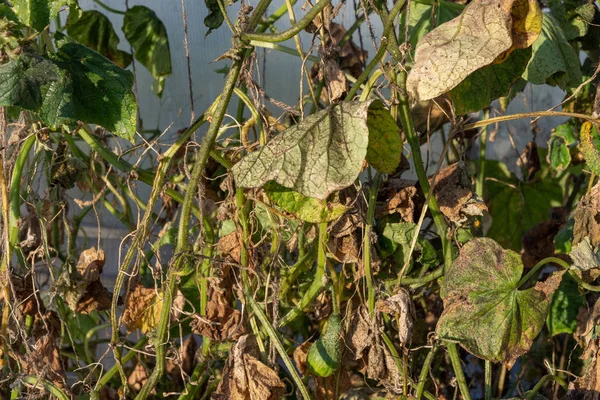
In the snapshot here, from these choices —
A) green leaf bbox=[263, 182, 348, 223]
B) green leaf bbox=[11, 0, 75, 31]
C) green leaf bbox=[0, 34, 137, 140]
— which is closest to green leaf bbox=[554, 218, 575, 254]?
green leaf bbox=[263, 182, 348, 223]

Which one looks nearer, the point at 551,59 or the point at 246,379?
the point at 246,379

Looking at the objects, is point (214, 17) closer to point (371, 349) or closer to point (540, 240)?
point (371, 349)

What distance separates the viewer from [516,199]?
1659 mm

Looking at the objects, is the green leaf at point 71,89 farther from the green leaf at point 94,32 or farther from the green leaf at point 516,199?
the green leaf at point 516,199

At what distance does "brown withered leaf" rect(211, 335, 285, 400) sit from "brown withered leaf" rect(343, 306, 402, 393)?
113 millimetres

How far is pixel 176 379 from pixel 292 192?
2.15 ft

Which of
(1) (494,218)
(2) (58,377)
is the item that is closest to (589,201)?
(1) (494,218)

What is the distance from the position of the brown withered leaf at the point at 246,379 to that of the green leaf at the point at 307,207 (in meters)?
0.20

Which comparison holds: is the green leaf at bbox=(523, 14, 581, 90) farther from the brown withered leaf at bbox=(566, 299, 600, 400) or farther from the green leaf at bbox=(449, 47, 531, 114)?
the brown withered leaf at bbox=(566, 299, 600, 400)

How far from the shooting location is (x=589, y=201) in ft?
3.28

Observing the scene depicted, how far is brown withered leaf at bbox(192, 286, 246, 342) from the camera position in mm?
1038

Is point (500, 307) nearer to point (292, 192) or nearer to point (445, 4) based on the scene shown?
point (292, 192)

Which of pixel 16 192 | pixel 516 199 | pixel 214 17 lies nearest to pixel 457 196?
pixel 214 17

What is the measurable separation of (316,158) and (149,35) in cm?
76
